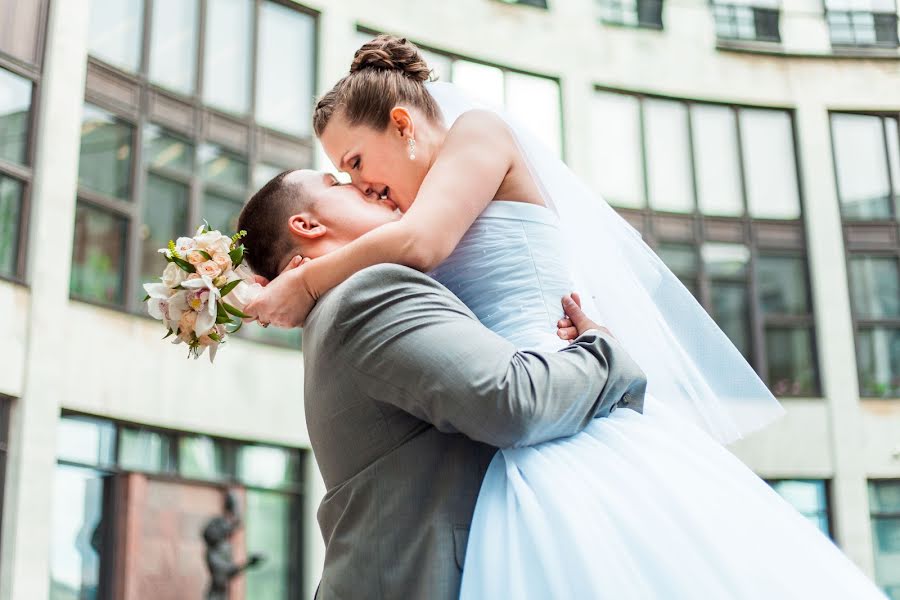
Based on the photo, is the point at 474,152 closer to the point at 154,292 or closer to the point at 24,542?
the point at 154,292

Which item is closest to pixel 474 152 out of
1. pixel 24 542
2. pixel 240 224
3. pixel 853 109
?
pixel 240 224

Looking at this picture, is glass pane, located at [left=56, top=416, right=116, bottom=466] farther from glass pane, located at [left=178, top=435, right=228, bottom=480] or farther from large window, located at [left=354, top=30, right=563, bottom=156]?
large window, located at [left=354, top=30, right=563, bottom=156]

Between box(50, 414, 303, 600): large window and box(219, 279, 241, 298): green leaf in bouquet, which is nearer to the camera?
box(219, 279, 241, 298): green leaf in bouquet

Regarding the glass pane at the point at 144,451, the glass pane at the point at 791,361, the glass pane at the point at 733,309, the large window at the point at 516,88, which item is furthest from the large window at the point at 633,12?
the glass pane at the point at 144,451

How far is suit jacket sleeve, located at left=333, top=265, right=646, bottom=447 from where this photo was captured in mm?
2295

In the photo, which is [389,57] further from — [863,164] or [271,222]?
[863,164]

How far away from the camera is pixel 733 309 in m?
21.1

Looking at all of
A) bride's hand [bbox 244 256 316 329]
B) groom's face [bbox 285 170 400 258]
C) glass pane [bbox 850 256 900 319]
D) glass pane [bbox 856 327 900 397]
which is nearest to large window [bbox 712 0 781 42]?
glass pane [bbox 850 256 900 319]

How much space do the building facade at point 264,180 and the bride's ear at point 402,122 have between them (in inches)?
169

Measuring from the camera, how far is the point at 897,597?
1892 cm

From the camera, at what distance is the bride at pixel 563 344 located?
2238 mm

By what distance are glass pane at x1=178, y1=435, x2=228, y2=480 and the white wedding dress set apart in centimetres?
1256

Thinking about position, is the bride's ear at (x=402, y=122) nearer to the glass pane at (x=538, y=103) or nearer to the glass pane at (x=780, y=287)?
the glass pane at (x=538, y=103)

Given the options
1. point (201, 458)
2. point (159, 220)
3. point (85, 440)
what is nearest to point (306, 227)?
point (85, 440)
